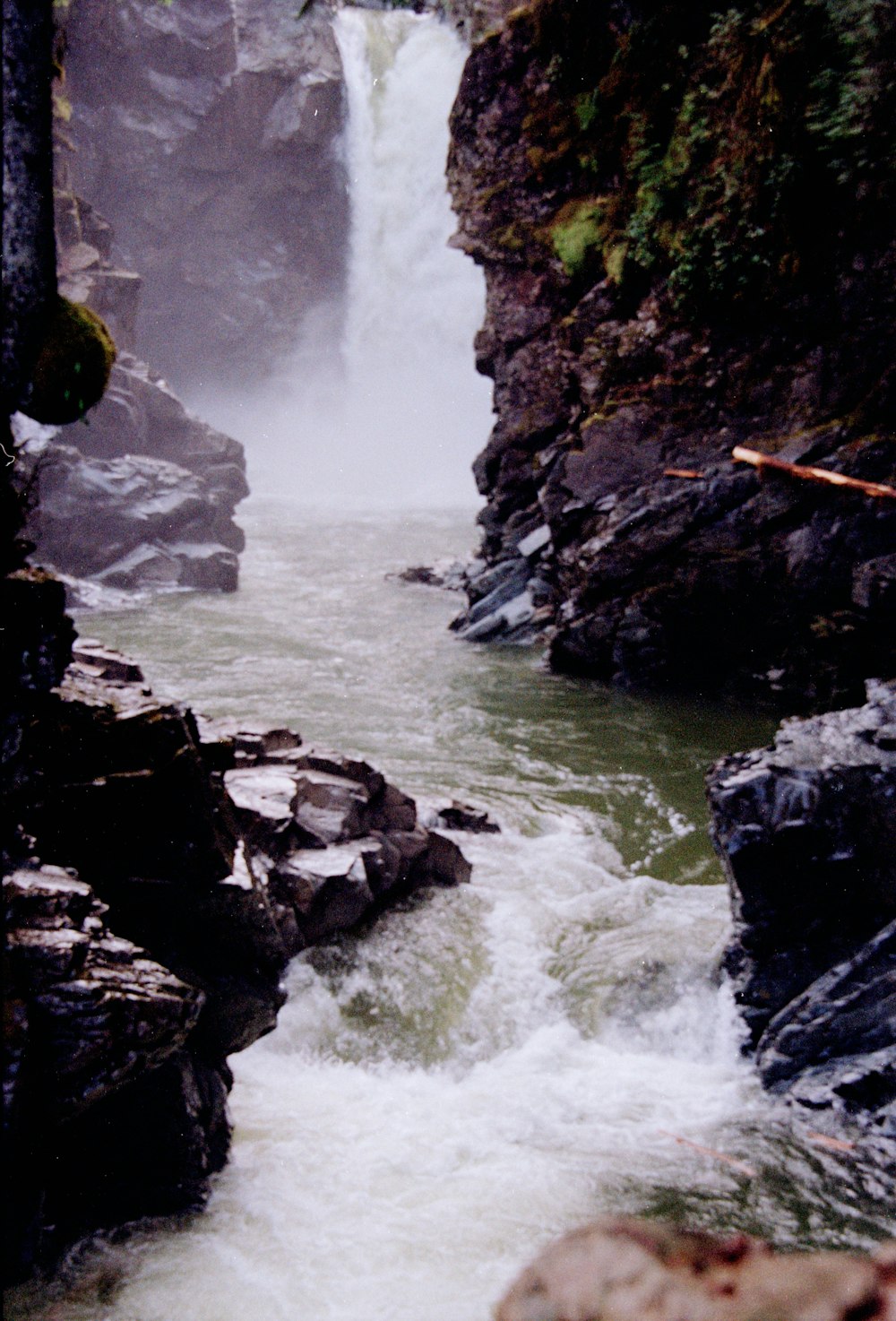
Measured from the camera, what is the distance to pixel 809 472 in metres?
14.7

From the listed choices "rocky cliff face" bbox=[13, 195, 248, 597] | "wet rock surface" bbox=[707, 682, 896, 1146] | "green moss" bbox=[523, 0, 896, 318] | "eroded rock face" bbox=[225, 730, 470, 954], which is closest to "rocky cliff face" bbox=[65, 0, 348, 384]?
"rocky cliff face" bbox=[13, 195, 248, 597]

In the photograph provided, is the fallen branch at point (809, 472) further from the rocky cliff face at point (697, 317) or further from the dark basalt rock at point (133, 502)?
the dark basalt rock at point (133, 502)

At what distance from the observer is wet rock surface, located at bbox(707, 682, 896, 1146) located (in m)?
5.91

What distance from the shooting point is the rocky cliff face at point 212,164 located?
158 feet

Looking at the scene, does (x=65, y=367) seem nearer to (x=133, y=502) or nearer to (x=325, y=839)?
(x=325, y=839)

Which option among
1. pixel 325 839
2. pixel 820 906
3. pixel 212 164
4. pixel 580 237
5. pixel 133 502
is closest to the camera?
pixel 820 906

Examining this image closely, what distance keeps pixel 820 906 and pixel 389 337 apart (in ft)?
202

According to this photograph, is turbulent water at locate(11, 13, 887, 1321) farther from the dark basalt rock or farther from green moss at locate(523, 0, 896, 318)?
the dark basalt rock

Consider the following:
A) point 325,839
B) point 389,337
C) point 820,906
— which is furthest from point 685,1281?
Result: point 389,337

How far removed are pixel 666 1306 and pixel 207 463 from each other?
128ft

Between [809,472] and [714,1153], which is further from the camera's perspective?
[809,472]

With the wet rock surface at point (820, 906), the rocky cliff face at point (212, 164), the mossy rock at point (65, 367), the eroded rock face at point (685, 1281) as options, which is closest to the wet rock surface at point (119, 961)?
the mossy rock at point (65, 367)

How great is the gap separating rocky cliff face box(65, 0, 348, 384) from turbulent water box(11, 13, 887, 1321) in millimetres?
43262

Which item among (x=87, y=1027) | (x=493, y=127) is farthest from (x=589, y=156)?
(x=87, y=1027)
